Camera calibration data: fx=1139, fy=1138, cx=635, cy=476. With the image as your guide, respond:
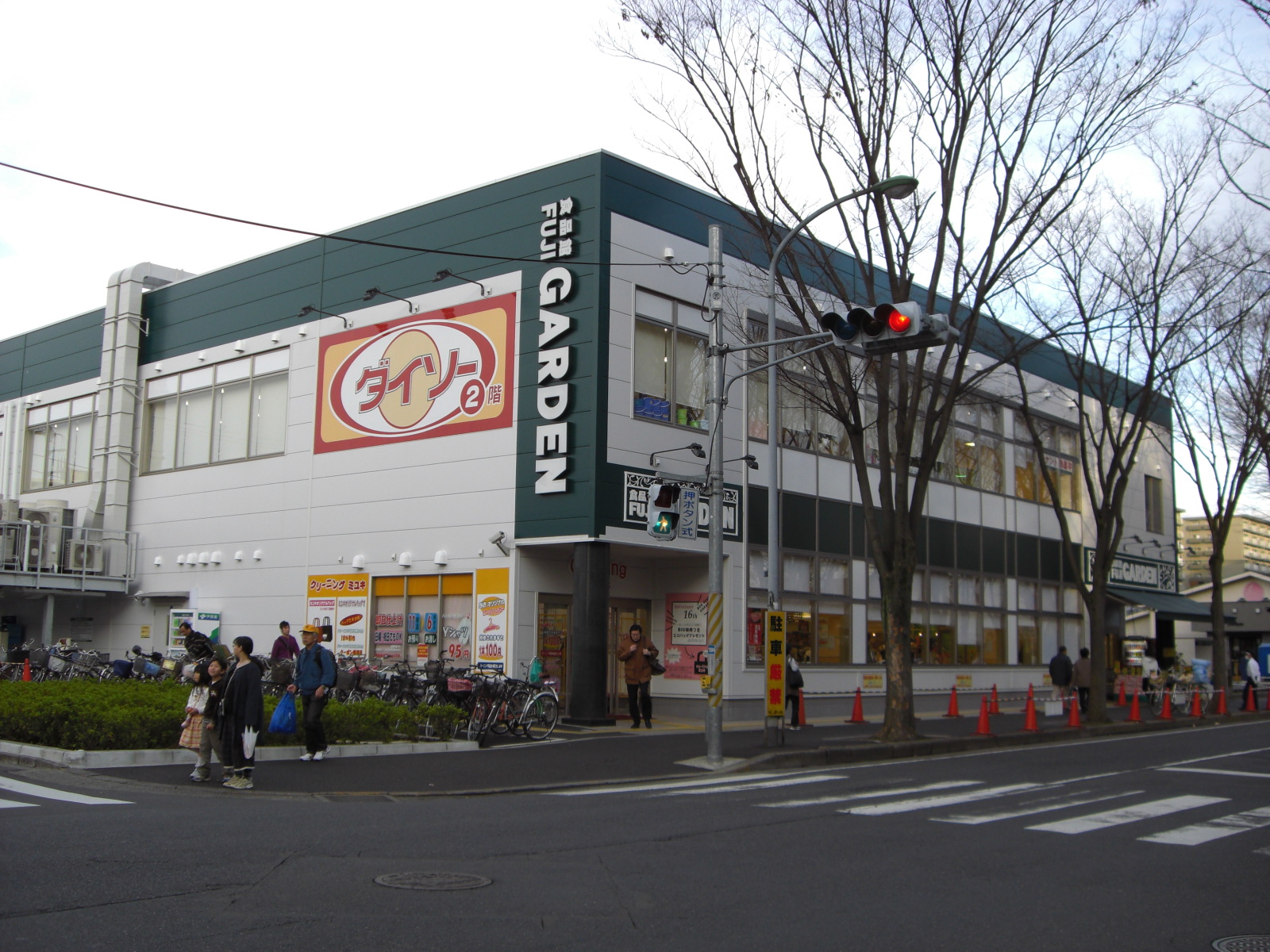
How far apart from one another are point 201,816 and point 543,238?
14.8 meters

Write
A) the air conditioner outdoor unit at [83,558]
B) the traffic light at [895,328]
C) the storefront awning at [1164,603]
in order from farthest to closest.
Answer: the storefront awning at [1164,603], the air conditioner outdoor unit at [83,558], the traffic light at [895,328]

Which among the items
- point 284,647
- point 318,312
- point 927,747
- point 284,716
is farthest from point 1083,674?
point 284,716

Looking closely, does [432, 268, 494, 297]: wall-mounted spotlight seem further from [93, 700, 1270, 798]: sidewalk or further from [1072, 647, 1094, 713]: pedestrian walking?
[1072, 647, 1094, 713]: pedestrian walking

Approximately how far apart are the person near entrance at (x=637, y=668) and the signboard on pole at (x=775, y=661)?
11.1ft

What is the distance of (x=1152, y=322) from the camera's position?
24.8 m

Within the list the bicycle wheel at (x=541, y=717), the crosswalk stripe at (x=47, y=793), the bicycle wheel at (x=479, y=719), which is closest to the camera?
the crosswalk stripe at (x=47, y=793)

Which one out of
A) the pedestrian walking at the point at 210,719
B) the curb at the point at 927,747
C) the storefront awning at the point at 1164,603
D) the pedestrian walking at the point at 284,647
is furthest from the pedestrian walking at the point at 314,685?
the storefront awning at the point at 1164,603

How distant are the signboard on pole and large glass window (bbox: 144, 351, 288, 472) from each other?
14.5 metres

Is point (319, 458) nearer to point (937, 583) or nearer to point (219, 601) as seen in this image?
point (219, 601)

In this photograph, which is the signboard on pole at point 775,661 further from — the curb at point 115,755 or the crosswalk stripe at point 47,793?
A: the crosswalk stripe at point 47,793

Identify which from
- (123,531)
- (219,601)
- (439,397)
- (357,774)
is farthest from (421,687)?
(123,531)

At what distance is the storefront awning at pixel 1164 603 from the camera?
37.0m

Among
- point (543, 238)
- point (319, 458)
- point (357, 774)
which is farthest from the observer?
point (319, 458)

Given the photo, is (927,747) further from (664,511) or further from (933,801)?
(933,801)
